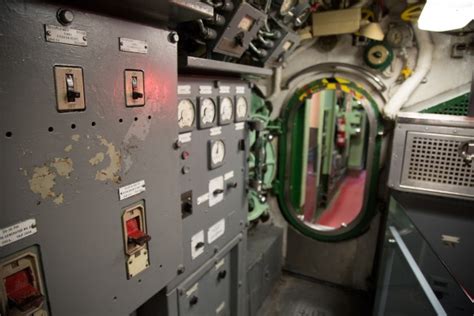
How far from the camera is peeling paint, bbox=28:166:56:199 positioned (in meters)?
0.78

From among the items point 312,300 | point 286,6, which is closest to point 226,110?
point 286,6

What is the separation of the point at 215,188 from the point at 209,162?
0.63 feet

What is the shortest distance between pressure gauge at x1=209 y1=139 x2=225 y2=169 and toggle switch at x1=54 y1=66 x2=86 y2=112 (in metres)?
0.89

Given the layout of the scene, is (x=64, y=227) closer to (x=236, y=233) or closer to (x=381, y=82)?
(x=236, y=233)

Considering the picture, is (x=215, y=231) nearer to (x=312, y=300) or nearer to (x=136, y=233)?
(x=136, y=233)

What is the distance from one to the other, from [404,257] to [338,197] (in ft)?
13.5

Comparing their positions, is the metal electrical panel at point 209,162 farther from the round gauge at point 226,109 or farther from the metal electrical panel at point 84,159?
the metal electrical panel at point 84,159

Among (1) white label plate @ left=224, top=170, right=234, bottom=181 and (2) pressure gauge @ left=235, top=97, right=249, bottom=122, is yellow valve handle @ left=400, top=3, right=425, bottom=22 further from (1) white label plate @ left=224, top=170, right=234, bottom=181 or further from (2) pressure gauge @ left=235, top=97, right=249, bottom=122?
(1) white label plate @ left=224, top=170, right=234, bottom=181

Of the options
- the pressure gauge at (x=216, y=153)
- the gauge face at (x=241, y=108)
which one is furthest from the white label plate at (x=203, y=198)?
the gauge face at (x=241, y=108)

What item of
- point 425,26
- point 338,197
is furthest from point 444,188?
point 338,197

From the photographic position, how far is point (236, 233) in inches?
85.3

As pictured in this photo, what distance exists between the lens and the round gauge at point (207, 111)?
161 cm

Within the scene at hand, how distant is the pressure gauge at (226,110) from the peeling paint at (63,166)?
1.01m

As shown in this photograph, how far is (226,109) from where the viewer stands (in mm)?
1824
